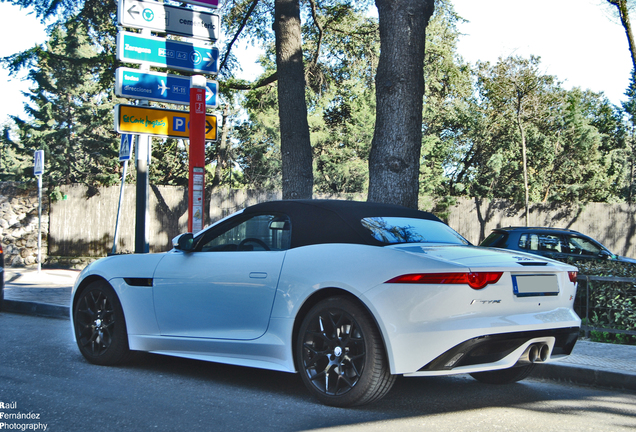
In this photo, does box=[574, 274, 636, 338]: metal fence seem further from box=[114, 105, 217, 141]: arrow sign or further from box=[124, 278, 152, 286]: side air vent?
box=[114, 105, 217, 141]: arrow sign

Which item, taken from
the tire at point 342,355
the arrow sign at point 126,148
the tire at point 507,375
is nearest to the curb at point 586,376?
the tire at point 507,375

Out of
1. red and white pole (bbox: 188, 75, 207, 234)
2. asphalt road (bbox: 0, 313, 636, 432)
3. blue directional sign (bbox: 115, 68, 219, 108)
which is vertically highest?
blue directional sign (bbox: 115, 68, 219, 108)

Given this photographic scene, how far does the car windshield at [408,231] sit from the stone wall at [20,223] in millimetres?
14746

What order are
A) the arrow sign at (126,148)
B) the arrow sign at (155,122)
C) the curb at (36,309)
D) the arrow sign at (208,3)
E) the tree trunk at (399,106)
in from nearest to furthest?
1. the tree trunk at (399,106)
2. the curb at (36,309)
3. the arrow sign at (155,122)
4. the arrow sign at (208,3)
5. the arrow sign at (126,148)

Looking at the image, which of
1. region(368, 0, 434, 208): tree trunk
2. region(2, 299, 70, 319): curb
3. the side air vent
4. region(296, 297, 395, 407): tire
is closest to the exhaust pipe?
region(296, 297, 395, 407): tire

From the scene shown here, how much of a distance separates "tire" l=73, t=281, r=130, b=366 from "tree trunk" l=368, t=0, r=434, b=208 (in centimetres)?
372

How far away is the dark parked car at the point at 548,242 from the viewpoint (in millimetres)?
12828

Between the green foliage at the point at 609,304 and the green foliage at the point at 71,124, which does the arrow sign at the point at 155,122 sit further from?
the green foliage at the point at 71,124

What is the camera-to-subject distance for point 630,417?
4258 millimetres

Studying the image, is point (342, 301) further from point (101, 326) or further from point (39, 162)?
point (39, 162)

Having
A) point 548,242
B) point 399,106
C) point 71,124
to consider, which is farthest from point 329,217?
point 71,124

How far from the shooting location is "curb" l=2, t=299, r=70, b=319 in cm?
892

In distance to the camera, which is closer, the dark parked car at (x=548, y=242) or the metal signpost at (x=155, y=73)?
the metal signpost at (x=155, y=73)

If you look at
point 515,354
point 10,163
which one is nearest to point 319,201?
point 515,354
